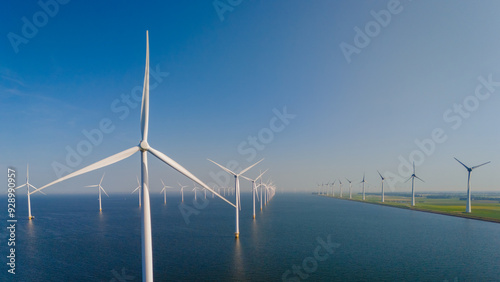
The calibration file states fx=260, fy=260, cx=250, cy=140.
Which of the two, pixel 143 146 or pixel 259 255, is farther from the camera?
pixel 259 255

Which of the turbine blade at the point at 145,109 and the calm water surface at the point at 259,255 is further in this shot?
the calm water surface at the point at 259,255

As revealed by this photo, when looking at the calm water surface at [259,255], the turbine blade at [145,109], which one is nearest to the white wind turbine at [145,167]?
the turbine blade at [145,109]

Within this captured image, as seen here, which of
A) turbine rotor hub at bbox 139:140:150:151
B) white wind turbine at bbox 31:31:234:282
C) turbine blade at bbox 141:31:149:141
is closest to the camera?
white wind turbine at bbox 31:31:234:282

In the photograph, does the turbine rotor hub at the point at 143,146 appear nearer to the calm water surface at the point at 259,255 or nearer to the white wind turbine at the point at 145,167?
the white wind turbine at the point at 145,167

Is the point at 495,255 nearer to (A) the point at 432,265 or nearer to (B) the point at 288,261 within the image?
(A) the point at 432,265

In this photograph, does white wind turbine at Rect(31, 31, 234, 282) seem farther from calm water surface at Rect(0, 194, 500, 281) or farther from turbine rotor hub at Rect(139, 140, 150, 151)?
calm water surface at Rect(0, 194, 500, 281)

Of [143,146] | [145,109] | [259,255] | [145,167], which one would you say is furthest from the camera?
[259,255]

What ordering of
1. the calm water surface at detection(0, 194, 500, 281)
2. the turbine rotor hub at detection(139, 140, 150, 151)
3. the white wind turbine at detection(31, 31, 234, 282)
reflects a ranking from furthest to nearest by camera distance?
the calm water surface at detection(0, 194, 500, 281), the turbine rotor hub at detection(139, 140, 150, 151), the white wind turbine at detection(31, 31, 234, 282)

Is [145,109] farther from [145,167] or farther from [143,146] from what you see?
[145,167]

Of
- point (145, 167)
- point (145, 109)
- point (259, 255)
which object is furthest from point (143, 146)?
point (259, 255)

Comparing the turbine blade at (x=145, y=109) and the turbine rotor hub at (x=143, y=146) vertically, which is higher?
the turbine blade at (x=145, y=109)

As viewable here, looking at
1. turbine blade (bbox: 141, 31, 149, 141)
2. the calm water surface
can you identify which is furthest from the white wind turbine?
the calm water surface

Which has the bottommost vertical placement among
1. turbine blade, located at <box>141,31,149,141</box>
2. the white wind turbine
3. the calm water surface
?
the calm water surface
